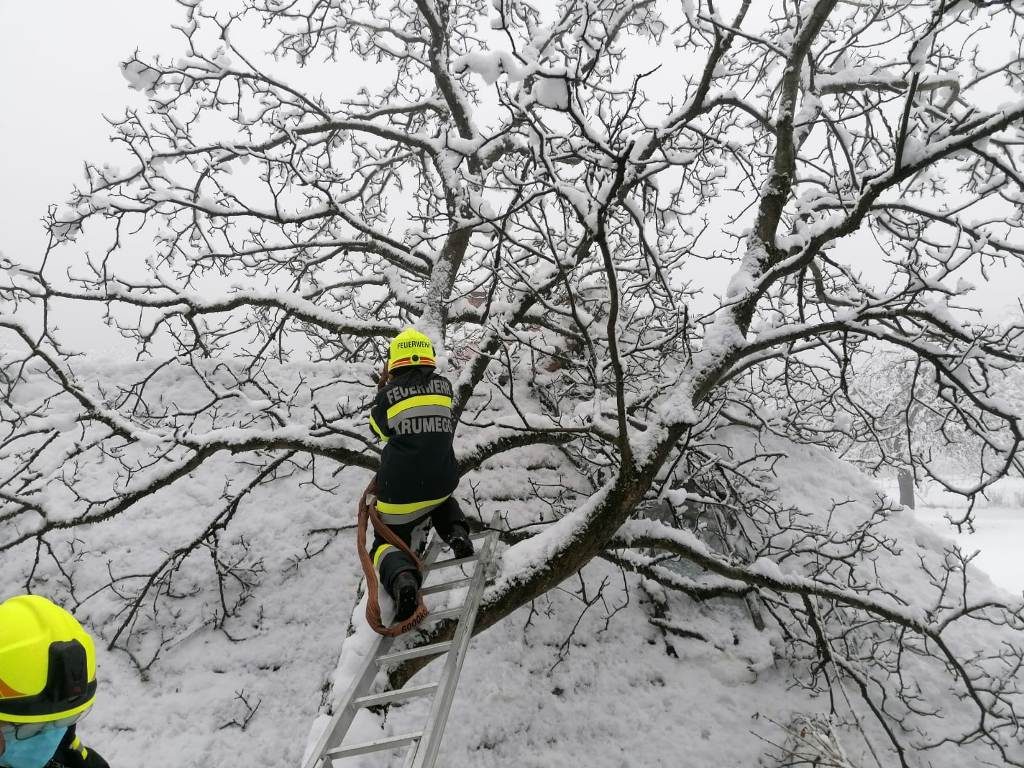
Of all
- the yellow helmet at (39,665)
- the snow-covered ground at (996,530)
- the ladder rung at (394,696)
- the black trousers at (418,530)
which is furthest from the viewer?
the snow-covered ground at (996,530)

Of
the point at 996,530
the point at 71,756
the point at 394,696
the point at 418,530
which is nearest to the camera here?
the point at 71,756

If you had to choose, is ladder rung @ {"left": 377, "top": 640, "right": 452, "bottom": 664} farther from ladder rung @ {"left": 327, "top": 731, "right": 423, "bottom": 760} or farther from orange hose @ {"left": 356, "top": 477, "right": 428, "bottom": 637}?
ladder rung @ {"left": 327, "top": 731, "right": 423, "bottom": 760}

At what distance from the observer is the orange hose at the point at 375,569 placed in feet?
9.45

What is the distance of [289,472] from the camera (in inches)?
289

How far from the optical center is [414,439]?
320 cm

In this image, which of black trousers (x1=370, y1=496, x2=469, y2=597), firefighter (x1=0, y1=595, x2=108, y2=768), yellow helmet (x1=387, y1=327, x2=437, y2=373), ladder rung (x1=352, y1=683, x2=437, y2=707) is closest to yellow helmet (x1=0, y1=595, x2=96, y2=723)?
firefighter (x1=0, y1=595, x2=108, y2=768)

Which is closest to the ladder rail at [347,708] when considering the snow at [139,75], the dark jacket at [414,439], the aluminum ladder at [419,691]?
the aluminum ladder at [419,691]

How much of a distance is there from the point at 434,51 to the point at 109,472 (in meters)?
6.45

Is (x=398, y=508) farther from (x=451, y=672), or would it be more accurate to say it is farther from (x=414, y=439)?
(x=451, y=672)

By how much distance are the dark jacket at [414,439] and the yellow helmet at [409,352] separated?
2.5 inches

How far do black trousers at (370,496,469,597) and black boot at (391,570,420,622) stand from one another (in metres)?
0.10

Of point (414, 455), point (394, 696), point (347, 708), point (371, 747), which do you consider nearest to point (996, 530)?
point (414, 455)

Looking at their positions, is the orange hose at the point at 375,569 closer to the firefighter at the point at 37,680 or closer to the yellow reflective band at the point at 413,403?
the yellow reflective band at the point at 413,403

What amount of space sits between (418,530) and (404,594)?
64 cm
